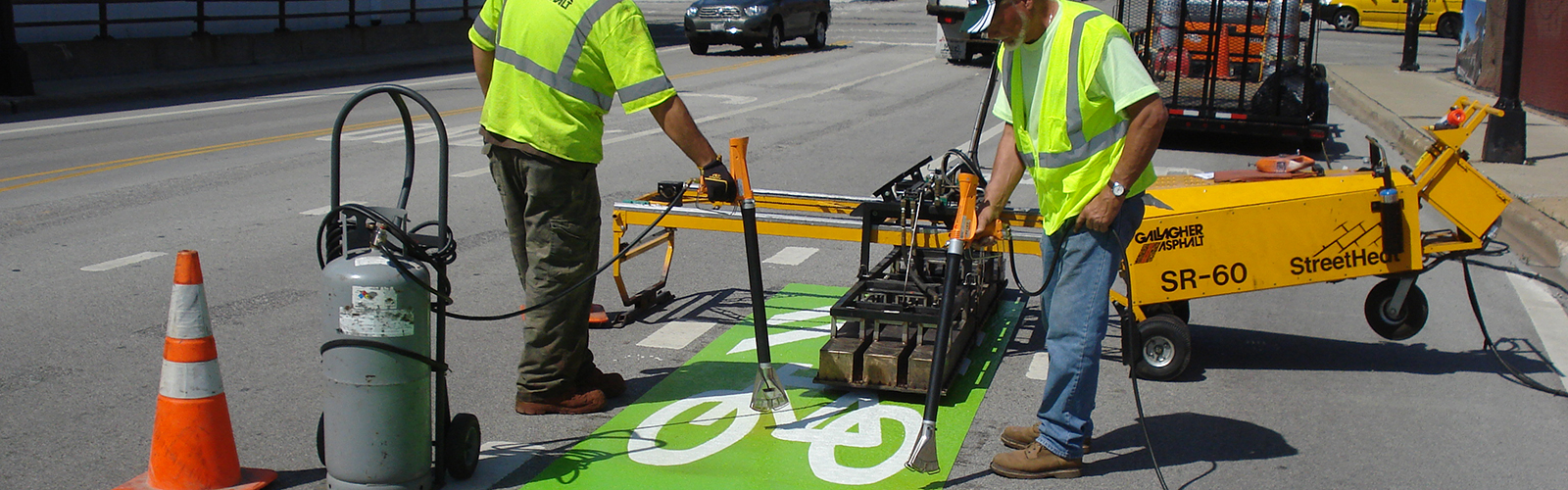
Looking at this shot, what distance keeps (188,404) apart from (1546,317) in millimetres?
7054

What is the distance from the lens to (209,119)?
1537cm

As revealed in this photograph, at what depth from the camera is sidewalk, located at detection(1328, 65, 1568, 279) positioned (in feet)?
30.4

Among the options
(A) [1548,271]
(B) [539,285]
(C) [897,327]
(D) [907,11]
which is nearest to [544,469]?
(B) [539,285]

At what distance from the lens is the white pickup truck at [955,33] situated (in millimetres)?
24828

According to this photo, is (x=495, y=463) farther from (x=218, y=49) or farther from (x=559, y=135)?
(x=218, y=49)

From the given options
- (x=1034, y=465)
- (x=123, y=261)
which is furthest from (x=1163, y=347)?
(x=123, y=261)

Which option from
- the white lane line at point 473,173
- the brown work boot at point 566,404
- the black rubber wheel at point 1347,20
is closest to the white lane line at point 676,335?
the brown work boot at point 566,404

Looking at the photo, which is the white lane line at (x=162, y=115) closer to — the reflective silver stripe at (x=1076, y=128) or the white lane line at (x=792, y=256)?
the white lane line at (x=792, y=256)

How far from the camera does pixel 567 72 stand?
4.52 metres

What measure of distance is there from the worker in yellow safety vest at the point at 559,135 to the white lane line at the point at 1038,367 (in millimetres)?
1928

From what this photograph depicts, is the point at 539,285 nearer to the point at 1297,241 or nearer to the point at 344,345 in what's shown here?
the point at 344,345

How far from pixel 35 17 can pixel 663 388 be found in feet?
61.0

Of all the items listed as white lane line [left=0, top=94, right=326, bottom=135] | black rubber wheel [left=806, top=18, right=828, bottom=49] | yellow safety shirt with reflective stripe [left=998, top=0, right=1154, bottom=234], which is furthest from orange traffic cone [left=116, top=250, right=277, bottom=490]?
black rubber wheel [left=806, top=18, right=828, bottom=49]

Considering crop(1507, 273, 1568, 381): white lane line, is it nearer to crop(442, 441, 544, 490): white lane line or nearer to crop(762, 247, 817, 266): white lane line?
crop(762, 247, 817, 266): white lane line
